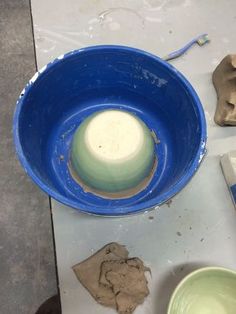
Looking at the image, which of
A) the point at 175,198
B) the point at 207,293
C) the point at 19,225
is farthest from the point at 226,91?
the point at 19,225

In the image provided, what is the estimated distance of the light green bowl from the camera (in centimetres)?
72

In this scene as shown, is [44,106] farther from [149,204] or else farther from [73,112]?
[149,204]

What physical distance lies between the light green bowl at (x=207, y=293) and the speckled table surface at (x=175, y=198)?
57 mm

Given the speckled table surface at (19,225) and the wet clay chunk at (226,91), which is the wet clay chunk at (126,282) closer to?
the speckled table surface at (19,225)

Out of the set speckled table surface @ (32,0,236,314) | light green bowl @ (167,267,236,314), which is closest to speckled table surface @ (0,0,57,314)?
speckled table surface @ (32,0,236,314)

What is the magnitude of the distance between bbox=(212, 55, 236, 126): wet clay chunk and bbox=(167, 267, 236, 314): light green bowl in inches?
15.0

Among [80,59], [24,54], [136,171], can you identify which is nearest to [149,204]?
[136,171]

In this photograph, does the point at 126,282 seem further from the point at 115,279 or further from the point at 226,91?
the point at 226,91

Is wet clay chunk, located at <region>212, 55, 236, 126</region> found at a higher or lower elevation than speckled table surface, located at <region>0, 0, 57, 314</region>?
higher

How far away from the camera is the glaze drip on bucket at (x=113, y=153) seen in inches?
30.2

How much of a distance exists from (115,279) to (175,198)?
23 cm

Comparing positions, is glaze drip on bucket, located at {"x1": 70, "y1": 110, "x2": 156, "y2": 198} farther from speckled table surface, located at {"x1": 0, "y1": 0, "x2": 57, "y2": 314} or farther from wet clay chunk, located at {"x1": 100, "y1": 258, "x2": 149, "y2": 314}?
speckled table surface, located at {"x1": 0, "y1": 0, "x2": 57, "y2": 314}

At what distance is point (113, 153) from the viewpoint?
765 millimetres

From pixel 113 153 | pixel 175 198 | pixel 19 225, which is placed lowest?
pixel 19 225
